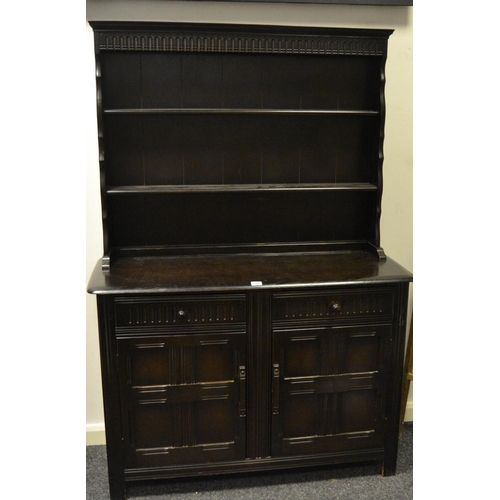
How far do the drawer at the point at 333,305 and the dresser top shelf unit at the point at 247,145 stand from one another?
0.28 metres

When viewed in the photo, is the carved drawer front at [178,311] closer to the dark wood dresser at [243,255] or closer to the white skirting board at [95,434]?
the dark wood dresser at [243,255]

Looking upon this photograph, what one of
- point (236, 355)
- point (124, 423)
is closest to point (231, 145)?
point (236, 355)

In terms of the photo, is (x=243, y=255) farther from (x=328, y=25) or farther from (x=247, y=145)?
(x=328, y=25)

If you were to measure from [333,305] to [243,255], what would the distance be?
0.52 meters

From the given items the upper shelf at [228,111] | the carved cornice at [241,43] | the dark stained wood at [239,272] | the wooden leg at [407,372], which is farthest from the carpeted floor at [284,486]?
the carved cornice at [241,43]

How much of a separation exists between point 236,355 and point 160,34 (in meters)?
1.27

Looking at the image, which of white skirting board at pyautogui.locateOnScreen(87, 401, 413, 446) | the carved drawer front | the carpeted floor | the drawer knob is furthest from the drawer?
white skirting board at pyautogui.locateOnScreen(87, 401, 413, 446)

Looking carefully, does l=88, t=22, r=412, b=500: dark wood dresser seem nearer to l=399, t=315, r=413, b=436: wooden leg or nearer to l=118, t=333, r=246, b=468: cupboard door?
l=118, t=333, r=246, b=468: cupboard door

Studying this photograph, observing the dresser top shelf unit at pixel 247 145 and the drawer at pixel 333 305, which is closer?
the drawer at pixel 333 305

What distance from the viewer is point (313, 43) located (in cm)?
214

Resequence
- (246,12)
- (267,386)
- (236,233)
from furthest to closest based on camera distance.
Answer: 1. (236,233)
2. (246,12)
3. (267,386)

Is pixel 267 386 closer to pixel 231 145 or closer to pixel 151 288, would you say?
pixel 151 288

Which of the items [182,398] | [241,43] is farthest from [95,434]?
[241,43]

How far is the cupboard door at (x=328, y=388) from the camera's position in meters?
2.07
